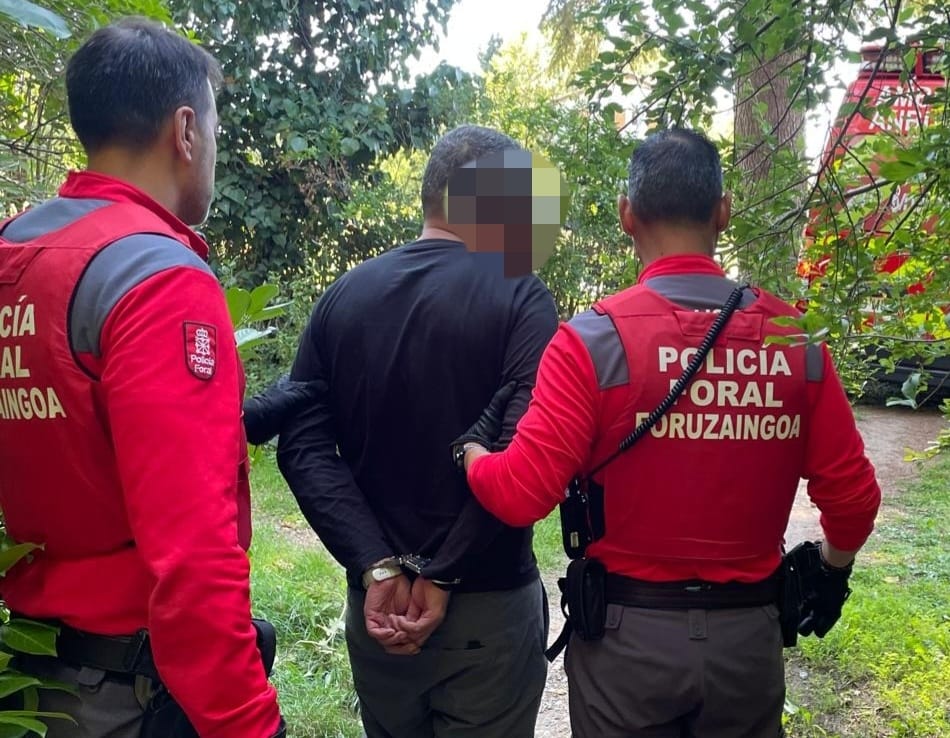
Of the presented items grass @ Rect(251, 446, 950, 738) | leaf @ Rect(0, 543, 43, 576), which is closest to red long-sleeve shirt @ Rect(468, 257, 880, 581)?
leaf @ Rect(0, 543, 43, 576)

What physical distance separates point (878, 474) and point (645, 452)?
20.5 ft

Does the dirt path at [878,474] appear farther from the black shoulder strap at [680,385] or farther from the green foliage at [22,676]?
the green foliage at [22,676]

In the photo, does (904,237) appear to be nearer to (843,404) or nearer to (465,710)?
(843,404)

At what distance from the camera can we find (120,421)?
128 cm

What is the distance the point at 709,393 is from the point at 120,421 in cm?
116

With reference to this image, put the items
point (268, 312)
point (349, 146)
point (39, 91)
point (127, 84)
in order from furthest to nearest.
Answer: point (349, 146) → point (39, 91) → point (268, 312) → point (127, 84)

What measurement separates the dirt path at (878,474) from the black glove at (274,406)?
2291 millimetres

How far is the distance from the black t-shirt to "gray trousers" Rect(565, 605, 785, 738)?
1.17ft

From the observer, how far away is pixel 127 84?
4.92 feet

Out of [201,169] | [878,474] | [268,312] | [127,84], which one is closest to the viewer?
[127,84]

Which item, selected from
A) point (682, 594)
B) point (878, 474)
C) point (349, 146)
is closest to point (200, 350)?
point (682, 594)

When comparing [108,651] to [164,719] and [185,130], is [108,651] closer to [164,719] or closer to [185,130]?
[164,719]

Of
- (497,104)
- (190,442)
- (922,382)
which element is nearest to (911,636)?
(922,382)

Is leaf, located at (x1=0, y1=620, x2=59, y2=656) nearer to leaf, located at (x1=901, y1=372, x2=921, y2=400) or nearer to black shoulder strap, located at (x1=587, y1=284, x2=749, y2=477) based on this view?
black shoulder strap, located at (x1=587, y1=284, x2=749, y2=477)
